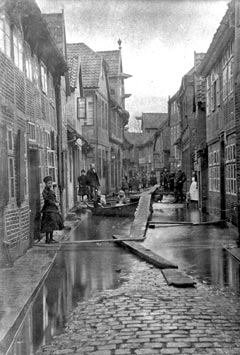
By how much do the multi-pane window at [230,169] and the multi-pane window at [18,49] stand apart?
673 cm

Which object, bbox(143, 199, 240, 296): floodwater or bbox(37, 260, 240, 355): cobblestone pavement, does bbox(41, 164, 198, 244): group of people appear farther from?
bbox(37, 260, 240, 355): cobblestone pavement

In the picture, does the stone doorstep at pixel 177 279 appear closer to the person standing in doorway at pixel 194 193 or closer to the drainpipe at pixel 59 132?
the drainpipe at pixel 59 132

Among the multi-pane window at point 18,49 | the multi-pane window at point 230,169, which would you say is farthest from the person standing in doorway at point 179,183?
the multi-pane window at point 18,49

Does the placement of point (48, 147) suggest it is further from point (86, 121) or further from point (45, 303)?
point (86, 121)

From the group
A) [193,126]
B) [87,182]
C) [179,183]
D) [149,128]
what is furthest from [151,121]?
[87,182]

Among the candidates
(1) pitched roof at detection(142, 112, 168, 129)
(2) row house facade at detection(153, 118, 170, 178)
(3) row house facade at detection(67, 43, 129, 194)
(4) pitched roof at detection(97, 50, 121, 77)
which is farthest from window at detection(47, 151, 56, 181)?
(1) pitched roof at detection(142, 112, 168, 129)

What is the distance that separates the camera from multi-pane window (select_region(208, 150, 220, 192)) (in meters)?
18.8

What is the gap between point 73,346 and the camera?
5016 millimetres

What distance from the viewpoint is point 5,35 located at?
9.88 m

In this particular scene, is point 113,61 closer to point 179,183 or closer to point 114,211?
point 179,183

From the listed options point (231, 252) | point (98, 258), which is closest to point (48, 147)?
point (98, 258)

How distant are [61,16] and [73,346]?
59.3ft

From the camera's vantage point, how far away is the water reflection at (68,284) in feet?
17.9

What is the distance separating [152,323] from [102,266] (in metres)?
3.96
